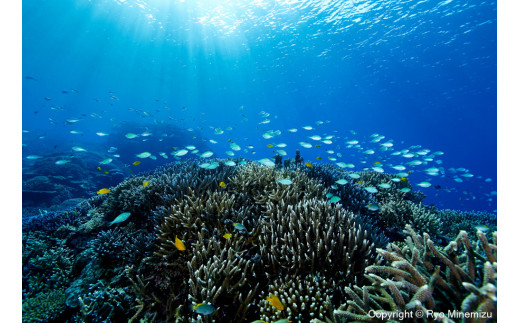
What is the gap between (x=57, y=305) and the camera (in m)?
3.59

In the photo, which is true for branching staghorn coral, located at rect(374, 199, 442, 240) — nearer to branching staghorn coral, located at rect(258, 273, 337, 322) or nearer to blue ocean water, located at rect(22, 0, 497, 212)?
blue ocean water, located at rect(22, 0, 497, 212)

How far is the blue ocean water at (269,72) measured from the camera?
1967cm

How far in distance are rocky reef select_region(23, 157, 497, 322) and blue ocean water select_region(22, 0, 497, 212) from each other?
553cm

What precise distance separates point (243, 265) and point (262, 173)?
3049mm

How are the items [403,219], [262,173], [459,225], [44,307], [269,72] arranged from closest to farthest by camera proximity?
1. [44,307]
2. [403,219]
3. [262,173]
4. [459,225]
5. [269,72]

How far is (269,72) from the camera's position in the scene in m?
54.3

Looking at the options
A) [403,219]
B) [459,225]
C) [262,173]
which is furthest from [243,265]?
[459,225]

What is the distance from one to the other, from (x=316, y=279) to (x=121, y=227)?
450 centimetres

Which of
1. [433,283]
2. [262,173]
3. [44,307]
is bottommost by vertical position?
[44,307]

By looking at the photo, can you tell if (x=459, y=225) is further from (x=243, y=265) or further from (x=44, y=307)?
(x=44, y=307)

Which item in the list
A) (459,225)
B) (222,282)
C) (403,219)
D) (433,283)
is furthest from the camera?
(459,225)
